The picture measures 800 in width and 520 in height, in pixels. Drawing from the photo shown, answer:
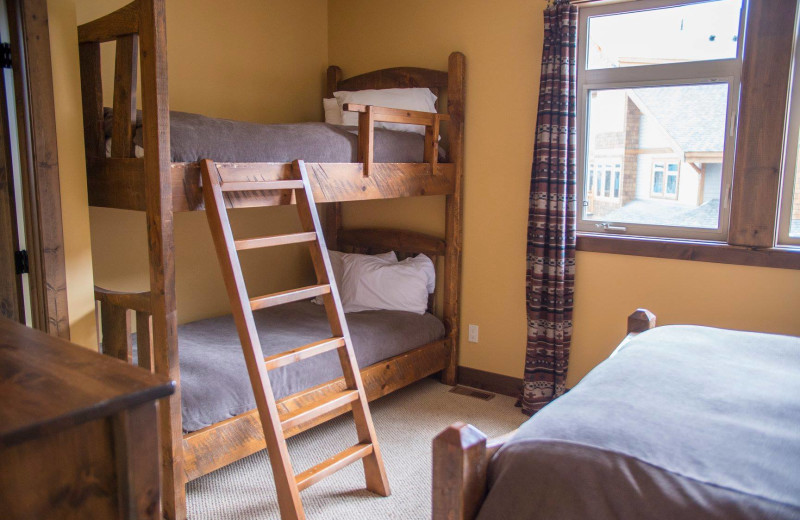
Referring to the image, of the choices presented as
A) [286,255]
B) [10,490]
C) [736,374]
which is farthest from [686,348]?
[286,255]

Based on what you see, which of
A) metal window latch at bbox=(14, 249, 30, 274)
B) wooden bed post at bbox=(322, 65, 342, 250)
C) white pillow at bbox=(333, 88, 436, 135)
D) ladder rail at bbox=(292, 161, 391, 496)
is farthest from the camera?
wooden bed post at bbox=(322, 65, 342, 250)

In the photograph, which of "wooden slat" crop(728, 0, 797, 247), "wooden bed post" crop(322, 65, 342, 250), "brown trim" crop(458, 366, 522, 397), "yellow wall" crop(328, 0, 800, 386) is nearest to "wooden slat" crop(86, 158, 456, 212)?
"yellow wall" crop(328, 0, 800, 386)

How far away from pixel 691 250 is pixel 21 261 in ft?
9.17

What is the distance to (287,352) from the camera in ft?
7.71

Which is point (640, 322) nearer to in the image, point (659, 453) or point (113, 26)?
point (659, 453)

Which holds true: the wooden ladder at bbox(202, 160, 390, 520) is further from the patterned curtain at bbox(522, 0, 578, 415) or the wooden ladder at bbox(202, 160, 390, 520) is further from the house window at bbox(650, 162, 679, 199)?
the house window at bbox(650, 162, 679, 199)

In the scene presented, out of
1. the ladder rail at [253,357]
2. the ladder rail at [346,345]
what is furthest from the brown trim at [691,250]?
the ladder rail at [253,357]

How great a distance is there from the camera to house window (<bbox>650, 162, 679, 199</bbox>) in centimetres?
306

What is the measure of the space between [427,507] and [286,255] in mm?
2054

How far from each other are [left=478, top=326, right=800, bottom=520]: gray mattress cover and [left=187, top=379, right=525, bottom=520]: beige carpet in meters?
1.19

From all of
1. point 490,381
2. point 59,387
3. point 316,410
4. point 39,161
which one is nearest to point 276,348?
point 316,410

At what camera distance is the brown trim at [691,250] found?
2.74m

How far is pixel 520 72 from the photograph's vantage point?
3350 mm

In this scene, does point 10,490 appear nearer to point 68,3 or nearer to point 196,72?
point 68,3
